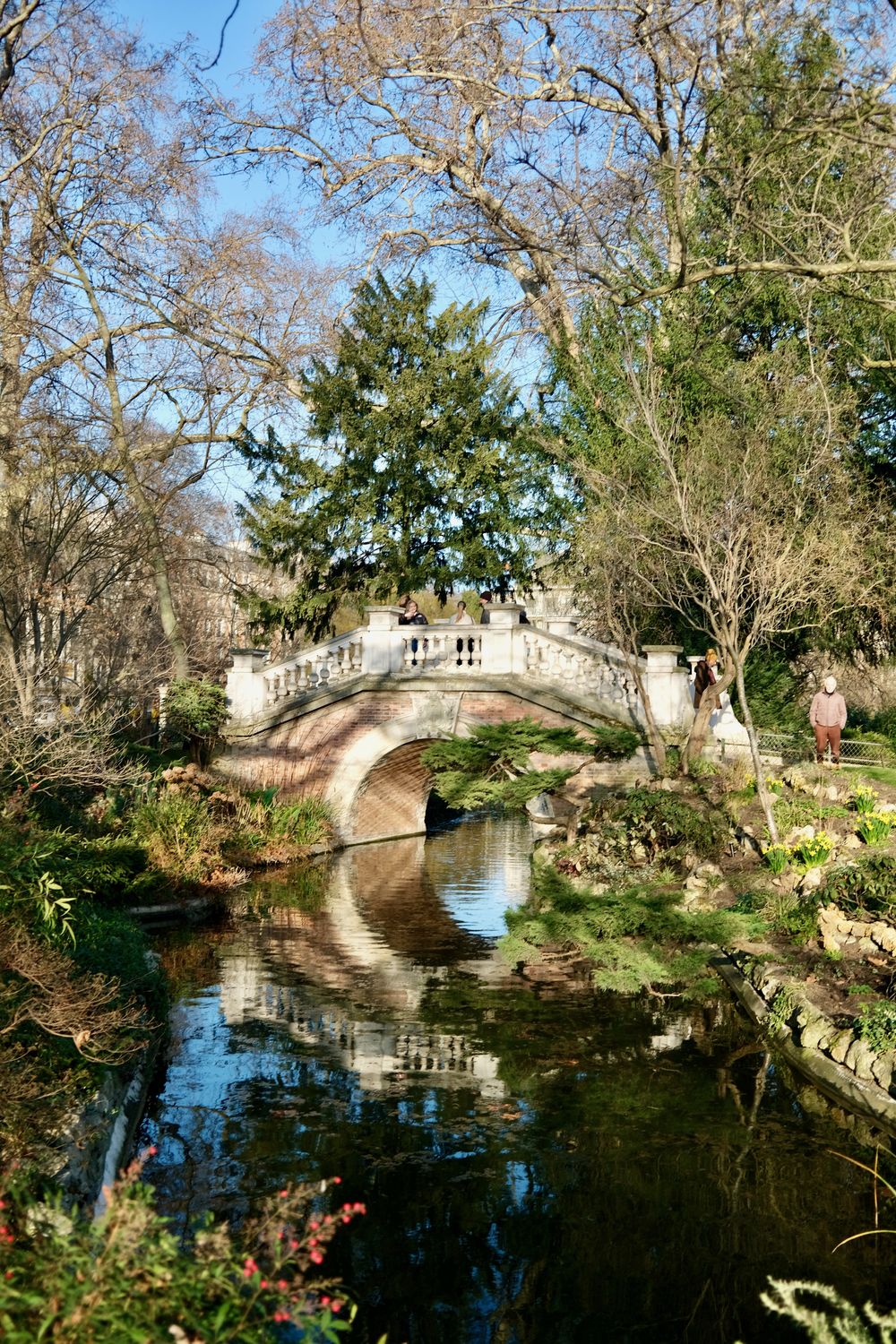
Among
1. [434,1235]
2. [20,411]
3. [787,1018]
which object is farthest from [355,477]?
[434,1235]

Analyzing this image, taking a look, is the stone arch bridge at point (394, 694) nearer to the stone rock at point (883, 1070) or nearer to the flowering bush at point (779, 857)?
the flowering bush at point (779, 857)

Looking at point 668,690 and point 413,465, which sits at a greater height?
point 413,465

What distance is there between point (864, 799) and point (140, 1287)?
12497 millimetres

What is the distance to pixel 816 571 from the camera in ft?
62.0

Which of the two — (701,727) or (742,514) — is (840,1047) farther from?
(742,514)

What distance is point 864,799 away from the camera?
1527 cm

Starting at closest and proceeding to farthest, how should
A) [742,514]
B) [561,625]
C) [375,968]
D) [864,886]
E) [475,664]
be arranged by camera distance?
[864,886] → [375,968] → [742,514] → [475,664] → [561,625]

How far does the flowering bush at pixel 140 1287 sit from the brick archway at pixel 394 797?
17870 mm

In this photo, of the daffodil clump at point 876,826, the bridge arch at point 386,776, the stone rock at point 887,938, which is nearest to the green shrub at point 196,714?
the bridge arch at point 386,776

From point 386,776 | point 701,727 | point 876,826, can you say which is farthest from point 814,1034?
point 386,776

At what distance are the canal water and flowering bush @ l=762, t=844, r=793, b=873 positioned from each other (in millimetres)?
2231

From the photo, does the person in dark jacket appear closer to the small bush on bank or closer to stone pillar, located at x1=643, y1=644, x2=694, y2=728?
stone pillar, located at x1=643, y1=644, x2=694, y2=728

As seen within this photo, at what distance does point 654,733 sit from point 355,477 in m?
10.5

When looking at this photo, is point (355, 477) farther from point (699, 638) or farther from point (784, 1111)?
point (784, 1111)
